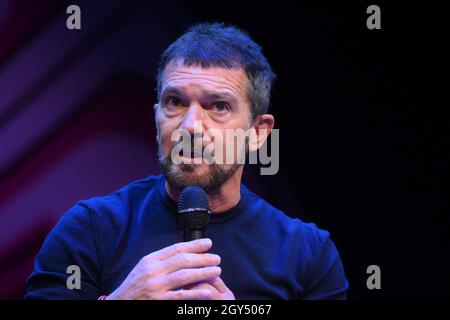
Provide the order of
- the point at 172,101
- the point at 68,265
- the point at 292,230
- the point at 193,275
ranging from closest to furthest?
the point at 193,275 → the point at 68,265 → the point at 172,101 → the point at 292,230

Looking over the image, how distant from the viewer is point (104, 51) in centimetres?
218

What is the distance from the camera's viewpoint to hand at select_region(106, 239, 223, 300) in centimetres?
141

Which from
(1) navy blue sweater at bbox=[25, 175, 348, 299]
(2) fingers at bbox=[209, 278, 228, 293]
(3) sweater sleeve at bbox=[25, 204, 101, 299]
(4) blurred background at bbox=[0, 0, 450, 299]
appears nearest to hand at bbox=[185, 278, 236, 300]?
(2) fingers at bbox=[209, 278, 228, 293]

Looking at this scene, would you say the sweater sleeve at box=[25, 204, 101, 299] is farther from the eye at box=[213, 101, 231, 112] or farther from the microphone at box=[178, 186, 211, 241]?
the eye at box=[213, 101, 231, 112]

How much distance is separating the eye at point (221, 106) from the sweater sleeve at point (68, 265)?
54 cm

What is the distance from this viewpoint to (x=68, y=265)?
67.7 inches

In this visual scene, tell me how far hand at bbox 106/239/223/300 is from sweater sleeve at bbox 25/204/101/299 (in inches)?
10.9

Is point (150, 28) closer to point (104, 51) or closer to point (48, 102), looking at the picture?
point (104, 51)

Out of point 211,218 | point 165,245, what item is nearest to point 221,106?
point 211,218

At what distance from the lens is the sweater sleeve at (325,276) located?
1.88 meters

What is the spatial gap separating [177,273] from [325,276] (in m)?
0.67

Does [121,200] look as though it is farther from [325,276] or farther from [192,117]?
[325,276]

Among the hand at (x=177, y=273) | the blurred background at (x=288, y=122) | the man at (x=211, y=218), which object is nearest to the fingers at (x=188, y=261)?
the hand at (x=177, y=273)
